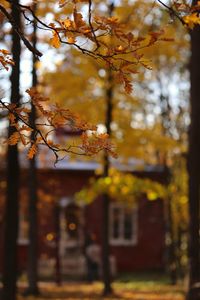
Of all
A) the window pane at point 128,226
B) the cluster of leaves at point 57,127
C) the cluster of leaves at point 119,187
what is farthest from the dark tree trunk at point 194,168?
the window pane at point 128,226

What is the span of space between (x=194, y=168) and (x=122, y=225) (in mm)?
17877

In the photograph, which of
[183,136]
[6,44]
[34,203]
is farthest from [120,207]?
[6,44]

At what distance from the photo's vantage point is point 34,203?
18.2m

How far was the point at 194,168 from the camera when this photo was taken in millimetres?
13031

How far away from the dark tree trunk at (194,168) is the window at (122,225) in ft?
55.7

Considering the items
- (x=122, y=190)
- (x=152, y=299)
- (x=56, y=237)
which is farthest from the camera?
(x=56, y=237)

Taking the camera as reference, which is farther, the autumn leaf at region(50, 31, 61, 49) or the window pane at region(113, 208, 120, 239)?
the window pane at region(113, 208, 120, 239)

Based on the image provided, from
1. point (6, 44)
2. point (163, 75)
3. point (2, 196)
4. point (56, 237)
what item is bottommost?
point (56, 237)

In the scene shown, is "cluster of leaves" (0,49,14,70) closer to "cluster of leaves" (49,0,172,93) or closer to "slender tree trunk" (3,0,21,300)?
"cluster of leaves" (49,0,172,93)

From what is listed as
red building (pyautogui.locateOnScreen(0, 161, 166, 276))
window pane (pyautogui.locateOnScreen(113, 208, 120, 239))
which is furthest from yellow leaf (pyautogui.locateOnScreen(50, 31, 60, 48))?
window pane (pyautogui.locateOnScreen(113, 208, 120, 239))

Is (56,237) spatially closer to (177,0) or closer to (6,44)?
(6,44)

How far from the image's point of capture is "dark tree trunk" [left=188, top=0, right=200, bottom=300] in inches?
505

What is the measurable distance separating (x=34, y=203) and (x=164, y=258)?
13.7m

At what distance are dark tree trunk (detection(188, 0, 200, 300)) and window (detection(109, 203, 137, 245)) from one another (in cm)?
1699
